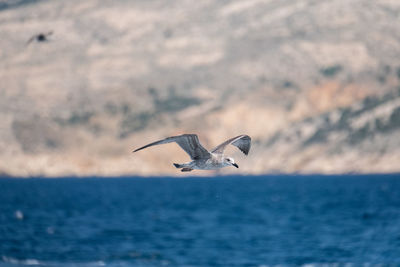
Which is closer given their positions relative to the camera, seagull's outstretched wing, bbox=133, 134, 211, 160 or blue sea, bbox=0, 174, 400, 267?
seagull's outstretched wing, bbox=133, 134, 211, 160

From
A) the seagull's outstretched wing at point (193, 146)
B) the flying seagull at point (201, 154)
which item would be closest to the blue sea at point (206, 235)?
the flying seagull at point (201, 154)

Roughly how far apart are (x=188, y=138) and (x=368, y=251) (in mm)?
36837

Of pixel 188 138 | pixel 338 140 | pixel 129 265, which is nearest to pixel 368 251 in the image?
pixel 129 265

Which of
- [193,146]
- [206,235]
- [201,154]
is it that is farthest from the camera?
[206,235]

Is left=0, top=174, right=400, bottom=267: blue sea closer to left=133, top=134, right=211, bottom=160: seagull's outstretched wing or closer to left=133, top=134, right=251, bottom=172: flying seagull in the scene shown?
left=133, top=134, right=251, bottom=172: flying seagull

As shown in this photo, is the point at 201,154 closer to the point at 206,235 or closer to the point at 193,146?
the point at 193,146

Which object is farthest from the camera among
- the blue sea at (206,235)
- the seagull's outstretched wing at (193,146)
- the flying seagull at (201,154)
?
the blue sea at (206,235)

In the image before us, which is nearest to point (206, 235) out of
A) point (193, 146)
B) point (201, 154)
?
point (201, 154)

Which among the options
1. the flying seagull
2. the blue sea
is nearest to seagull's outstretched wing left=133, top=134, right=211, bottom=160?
the flying seagull

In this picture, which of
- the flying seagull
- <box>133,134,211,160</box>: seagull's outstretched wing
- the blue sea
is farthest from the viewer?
the blue sea

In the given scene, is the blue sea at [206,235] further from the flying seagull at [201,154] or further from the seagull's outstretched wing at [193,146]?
the seagull's outstretched wing at [193,146]

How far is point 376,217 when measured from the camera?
89.0 m

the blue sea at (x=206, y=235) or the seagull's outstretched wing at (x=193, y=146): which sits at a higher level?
the blue sea at (x=206, y=235)

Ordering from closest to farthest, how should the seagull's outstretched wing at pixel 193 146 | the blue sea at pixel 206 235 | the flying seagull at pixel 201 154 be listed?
1. the seagull's outstretched wing at pixel 193 146
2. the flying seagull at pixel 201 154
3. the blue sea at pixel 206 235
